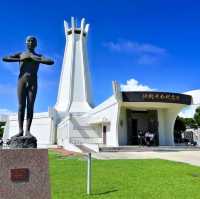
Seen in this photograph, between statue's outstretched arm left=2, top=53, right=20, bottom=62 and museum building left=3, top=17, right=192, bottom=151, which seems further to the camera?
museum building left=3, top=17, right=192, bottom=151

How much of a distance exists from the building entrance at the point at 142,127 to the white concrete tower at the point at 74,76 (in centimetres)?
1354

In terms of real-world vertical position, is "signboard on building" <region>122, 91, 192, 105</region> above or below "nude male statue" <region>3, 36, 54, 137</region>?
above

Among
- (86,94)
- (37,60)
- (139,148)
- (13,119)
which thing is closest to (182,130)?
(86,94)

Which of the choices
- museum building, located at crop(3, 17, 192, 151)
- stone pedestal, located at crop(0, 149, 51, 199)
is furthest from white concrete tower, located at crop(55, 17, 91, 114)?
stone pedestal, located at crop(0, 149, 51, 199)

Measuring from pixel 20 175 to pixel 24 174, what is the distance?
0.06m

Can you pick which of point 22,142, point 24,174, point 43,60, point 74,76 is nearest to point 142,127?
point 74,76

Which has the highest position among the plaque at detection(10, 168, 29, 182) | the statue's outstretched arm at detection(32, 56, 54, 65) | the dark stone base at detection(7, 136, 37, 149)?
the statue's outstretched arm at detection(32, 56, 54, 65)

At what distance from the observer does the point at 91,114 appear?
30906 mm

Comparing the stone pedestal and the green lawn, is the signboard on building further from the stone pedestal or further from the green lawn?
the stone pedestal

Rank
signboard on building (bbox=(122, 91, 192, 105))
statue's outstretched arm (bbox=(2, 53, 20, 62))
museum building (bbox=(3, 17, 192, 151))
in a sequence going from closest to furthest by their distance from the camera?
statue's outstretched arm (bbox=(2, 53, 20, 62)) < signboard on building (bbox=(122, 91, 192, 105)) < museum building (bbox=(3, 17, 192, 151))

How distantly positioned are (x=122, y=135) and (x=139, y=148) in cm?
380

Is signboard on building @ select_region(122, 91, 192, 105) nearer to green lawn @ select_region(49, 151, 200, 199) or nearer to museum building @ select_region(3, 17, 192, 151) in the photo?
museum building @ select_region(3, 17, 192, 151)

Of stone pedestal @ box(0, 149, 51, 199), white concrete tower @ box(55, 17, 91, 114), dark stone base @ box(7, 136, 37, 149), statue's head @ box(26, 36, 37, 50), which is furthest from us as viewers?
white concrete tower @ box(55, 17, 91, 114)

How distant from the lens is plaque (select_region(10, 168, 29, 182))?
179 inches
